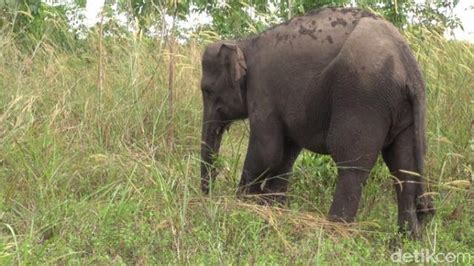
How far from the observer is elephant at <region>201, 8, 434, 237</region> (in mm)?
4293

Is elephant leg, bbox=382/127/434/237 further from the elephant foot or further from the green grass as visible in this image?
the green grass

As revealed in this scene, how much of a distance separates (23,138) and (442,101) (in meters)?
3.00

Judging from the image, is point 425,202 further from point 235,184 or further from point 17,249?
point 17,249

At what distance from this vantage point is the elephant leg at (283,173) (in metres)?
5.04

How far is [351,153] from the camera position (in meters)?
4.36

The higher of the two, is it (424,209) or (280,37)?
(280,37)

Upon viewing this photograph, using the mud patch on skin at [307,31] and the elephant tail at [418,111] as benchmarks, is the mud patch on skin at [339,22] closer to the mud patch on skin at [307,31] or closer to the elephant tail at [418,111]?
the mud patch on skin at [307,31]

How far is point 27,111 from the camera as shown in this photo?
16.1 ft

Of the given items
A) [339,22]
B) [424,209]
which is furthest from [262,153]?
[424,209]

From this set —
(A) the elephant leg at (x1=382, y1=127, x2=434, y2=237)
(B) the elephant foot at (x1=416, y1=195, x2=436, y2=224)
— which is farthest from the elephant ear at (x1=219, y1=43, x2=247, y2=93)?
(B) the elephant foot at (x1=416, y1=195, x2=436, y2=224)

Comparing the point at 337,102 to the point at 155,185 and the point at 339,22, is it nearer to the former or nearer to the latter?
the point at 339,22

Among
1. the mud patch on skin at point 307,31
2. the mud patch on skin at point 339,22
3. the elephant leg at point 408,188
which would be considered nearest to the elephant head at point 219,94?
the mud patch on skin at point 307,31

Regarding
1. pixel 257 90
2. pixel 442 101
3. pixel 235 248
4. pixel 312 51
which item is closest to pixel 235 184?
pixel 257 90

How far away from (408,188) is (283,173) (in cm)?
88
